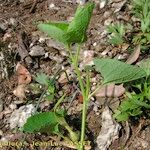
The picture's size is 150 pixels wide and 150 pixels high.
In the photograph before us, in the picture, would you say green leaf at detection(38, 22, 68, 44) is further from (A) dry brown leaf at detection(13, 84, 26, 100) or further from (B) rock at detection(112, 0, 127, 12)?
(B) rock at detection(112, 0, 127, 12)

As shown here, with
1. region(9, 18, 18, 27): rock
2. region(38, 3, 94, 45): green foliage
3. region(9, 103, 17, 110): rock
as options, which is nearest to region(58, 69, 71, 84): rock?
region(9, 103, 17, 110): rock

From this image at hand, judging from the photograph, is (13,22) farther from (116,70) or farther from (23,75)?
(116,70)

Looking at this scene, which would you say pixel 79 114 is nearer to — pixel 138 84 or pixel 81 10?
pixel 138 84

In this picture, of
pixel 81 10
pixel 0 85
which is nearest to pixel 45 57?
pixel 0 85

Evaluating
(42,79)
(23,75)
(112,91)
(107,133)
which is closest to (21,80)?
(23,75)

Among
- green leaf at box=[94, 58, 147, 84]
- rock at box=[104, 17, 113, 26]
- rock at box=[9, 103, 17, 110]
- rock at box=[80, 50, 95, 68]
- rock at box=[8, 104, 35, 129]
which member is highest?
green leaf at box=[94, 58, 147, 84]
